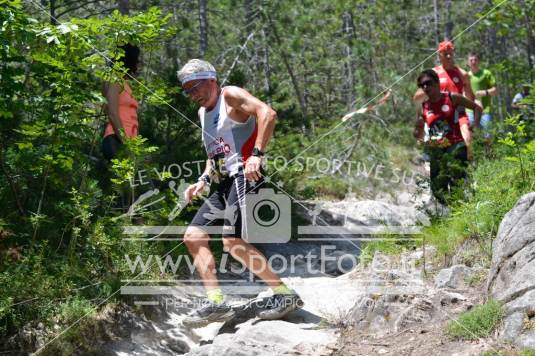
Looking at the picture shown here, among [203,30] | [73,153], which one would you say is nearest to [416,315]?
[73,153]

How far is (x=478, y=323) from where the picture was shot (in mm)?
4012

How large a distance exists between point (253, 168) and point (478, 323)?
175 centimetres

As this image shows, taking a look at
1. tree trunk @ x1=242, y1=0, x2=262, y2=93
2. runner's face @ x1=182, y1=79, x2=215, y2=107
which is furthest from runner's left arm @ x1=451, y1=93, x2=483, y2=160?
tree trunk @ x1=242, y1=0, x2=262, y2=93

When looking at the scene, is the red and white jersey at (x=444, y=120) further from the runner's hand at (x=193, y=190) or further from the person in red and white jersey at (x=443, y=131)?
the runner's hand at (x=193, y=190)

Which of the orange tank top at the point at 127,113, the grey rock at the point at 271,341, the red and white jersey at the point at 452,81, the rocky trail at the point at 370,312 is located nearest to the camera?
the rocky trail at the point at 370,312

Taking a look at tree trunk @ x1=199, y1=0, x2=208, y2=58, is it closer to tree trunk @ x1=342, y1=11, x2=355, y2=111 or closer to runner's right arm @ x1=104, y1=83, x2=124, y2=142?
tree trunk @ x1=342, y1=11, x2=355, y2=111

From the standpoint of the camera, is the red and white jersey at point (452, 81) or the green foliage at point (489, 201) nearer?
the green foliage at point (489, 201)

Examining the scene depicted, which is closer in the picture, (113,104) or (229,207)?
(229,207)

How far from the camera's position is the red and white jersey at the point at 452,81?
774 cm

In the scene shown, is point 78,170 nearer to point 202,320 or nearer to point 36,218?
point 36,218

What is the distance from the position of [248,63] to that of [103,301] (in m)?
6.89

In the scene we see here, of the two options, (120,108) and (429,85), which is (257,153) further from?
(429,85)

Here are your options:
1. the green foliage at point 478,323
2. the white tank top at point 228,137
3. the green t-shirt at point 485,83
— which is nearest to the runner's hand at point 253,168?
the white tank top at point 228,137

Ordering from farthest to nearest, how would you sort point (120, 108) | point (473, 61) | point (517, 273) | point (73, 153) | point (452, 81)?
point (473, 61)
point (452, 81)
point (120, 108)
point (73, 153)
point (517, 273)
